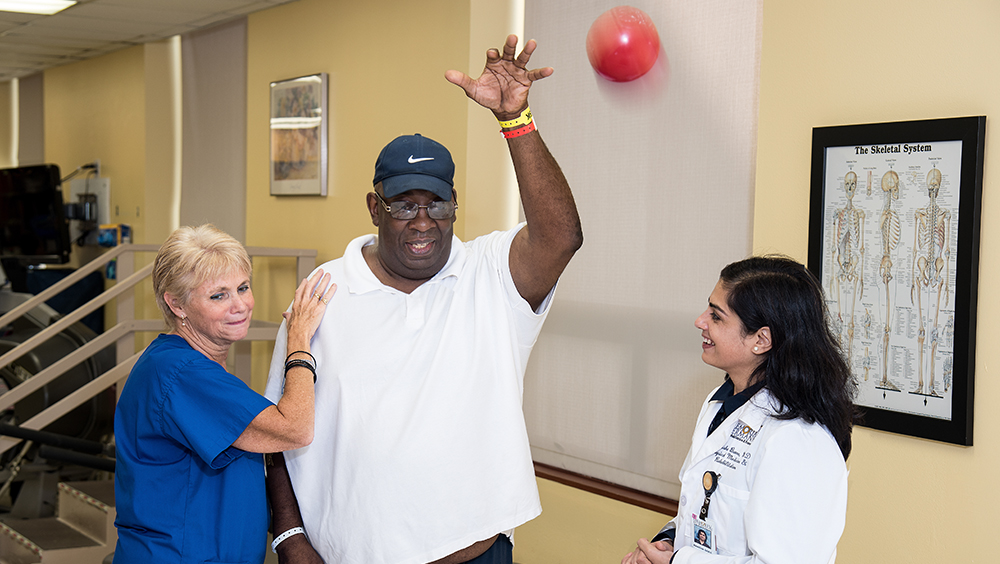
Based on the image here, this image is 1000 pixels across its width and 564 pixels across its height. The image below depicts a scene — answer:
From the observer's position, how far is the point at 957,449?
2131 mm

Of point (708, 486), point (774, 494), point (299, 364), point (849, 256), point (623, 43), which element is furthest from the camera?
point (623, 43)

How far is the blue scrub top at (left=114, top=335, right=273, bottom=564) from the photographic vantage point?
1.54m

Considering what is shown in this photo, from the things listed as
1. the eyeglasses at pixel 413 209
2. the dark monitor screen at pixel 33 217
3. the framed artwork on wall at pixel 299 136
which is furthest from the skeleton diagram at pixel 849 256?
the dark monitor screen at pixel 33 217

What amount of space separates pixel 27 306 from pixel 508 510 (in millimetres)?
3799

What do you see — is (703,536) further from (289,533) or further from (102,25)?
(102,25)

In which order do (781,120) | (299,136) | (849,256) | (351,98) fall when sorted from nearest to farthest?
(849,256)
(781,120)
(351,98)
(299,136)

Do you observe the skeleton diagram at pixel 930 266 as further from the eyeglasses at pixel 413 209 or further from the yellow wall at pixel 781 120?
the eyeglasses at pixel 413 209

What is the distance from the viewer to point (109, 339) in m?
3.89

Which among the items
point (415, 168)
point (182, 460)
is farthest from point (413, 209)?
point (182, 460)

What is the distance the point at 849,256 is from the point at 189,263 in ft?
5.65

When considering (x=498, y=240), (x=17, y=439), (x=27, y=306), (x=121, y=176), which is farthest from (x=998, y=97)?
(x=121, y=176)

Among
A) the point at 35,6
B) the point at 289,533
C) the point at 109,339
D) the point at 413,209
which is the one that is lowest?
the point at 289,533

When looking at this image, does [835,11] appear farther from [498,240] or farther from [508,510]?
[508,510]

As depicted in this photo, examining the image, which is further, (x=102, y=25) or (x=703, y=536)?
(x=102, y=25)
